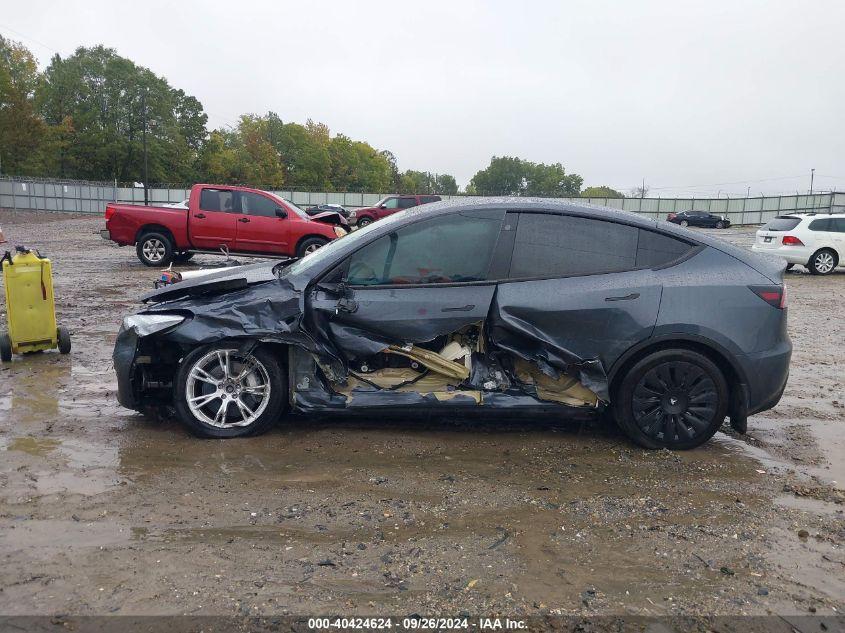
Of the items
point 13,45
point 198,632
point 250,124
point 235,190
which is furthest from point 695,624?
point 250,124

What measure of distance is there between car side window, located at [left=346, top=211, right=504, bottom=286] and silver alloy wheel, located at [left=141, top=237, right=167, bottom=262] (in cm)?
1138

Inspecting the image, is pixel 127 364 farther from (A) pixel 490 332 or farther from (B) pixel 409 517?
(A) pixel 490 332

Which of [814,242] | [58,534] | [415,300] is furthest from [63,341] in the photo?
[814,242]

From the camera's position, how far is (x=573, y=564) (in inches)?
131

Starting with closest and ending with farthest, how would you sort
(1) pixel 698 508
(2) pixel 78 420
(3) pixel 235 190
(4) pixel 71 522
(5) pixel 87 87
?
1. (4) pixel 71 522
2. (1) pixel 698 508
3. (2) pixel 78 420
4. (3) pixel 235 190
5. (5) pixel 87 87

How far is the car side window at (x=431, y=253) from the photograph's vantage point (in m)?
4.86

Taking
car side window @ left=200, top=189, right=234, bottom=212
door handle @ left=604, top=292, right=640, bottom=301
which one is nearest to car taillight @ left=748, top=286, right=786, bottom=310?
door handle @ left=604, top=292, right=640, bottom=301

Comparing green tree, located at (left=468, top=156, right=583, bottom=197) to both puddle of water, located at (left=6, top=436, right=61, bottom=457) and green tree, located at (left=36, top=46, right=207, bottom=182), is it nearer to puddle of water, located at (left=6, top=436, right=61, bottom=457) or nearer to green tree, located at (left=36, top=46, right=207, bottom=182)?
green tree, located at (left=36, top=46, right=207, bottom=182)

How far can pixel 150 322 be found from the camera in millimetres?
4785

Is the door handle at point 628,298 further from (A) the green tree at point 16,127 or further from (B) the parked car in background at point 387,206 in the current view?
(A) the green tree at point 16,127

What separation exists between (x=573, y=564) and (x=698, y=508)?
3.54 ft

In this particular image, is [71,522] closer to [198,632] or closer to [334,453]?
[198,632]

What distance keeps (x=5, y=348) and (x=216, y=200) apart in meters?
8.54

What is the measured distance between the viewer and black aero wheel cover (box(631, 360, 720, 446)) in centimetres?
478
